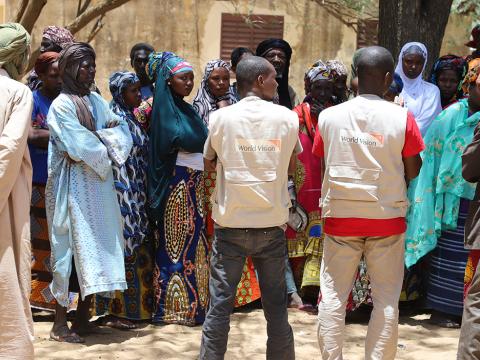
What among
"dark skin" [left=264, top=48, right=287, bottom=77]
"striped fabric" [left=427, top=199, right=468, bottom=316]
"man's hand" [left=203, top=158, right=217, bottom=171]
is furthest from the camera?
"dark skin" [left=264, top=48, right=287, bottom=77]

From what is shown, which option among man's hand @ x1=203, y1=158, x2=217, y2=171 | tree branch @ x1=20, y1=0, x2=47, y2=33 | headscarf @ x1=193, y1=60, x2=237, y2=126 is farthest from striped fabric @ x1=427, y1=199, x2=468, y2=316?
tree branch @ x1=20, y1=0, x2=47, y2=33

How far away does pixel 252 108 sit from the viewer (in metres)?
4.71

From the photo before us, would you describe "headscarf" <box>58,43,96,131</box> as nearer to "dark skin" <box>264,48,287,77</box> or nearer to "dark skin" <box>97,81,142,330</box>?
"dark skin" <box>97,81,142,330</box>

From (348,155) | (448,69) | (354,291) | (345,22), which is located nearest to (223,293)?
(348,155)

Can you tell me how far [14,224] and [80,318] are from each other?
1.61 m

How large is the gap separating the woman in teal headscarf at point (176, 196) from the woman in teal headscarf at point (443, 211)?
160 cm

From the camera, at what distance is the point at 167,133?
6.12m

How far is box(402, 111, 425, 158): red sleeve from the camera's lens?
471cm

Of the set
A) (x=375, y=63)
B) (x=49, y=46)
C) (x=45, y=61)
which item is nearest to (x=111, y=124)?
(x=45, y=61)

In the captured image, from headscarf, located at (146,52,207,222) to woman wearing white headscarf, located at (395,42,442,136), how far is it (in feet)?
5.76

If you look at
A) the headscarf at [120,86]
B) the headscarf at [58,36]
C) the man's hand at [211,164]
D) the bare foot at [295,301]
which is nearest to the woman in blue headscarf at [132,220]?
the headscarf at [120,86]

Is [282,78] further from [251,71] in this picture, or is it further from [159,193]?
[251,71]

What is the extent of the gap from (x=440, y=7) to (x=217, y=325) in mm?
4317

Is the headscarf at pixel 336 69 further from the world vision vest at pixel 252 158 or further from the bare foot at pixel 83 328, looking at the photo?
the bare foot at pixel 83 328
